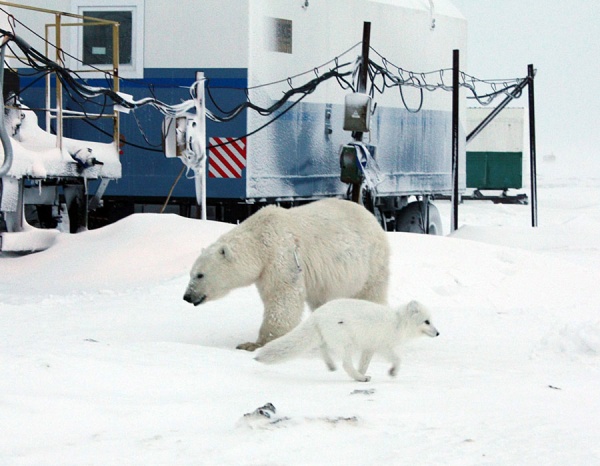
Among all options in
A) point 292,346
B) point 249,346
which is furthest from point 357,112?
point 292,346

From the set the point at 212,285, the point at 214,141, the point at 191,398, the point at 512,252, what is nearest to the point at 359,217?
the point at 212,285

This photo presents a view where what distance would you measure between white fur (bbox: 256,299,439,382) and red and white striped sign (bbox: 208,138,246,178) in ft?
27.9

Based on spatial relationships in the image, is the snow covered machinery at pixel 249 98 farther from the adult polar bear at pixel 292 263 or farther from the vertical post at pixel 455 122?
the adult polar bear at pixel 292 263

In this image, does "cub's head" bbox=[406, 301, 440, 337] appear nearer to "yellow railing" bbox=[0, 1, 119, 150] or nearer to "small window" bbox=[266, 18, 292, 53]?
"yellow railing" bbox=[0, 1, 119, 150]

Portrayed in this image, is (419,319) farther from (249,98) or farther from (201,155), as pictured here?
(249,98)

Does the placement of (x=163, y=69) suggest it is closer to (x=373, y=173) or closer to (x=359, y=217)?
(x=373, y=173)

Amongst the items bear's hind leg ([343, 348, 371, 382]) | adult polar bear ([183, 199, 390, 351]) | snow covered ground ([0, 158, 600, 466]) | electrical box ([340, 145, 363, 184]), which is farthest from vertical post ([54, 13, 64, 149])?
bear's hind leg ([343, 348, 371, 382])

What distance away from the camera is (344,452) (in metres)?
3.89

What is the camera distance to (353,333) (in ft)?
20.2

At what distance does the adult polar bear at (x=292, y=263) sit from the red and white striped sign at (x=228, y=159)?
6.53m

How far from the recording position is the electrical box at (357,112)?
14.9 meters

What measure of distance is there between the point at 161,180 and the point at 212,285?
771 centimetres

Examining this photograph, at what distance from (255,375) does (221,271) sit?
1.65 meters

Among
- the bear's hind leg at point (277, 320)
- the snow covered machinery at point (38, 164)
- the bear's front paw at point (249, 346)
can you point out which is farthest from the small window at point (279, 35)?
the bear's front paw at point (249, 346)
